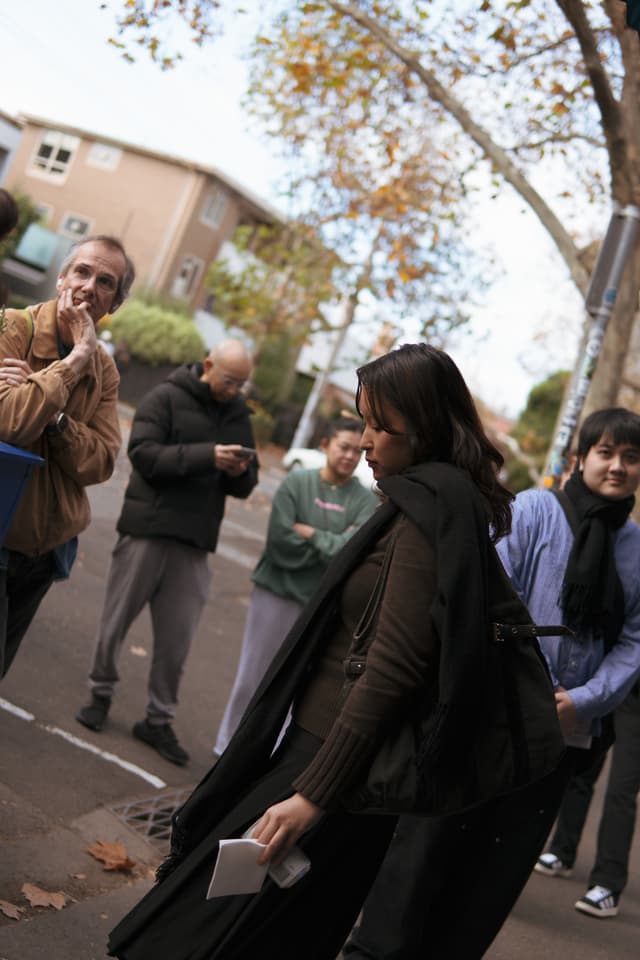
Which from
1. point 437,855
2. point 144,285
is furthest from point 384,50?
point 144,285

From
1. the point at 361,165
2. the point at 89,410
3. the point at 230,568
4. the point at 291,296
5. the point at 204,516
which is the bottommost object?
the point at 230,568

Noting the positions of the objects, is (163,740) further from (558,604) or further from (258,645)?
(558,604)

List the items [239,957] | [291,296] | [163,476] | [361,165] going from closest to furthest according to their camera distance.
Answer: [239,957], [163,476], [361,165], [291,296]

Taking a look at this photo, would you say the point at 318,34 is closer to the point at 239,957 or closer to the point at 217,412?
the point at 217,412

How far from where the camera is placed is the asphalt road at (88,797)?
13.6ft

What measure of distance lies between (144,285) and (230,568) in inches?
1305

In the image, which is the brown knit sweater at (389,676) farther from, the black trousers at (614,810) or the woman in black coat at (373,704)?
the black trousers at (614,810)

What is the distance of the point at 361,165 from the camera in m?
22.5

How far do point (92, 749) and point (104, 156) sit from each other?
46.5m

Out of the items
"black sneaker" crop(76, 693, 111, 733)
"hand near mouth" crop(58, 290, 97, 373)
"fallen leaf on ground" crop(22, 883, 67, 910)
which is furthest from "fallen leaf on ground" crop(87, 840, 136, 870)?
"hand near mouth" crop(58, 290, 97, 373)

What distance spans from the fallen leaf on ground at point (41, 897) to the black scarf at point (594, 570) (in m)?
2.17

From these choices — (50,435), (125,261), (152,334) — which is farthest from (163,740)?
Result: (152,334)

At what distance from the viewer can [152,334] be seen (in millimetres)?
42188

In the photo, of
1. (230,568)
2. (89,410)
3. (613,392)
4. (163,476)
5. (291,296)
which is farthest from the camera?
(291,296)
